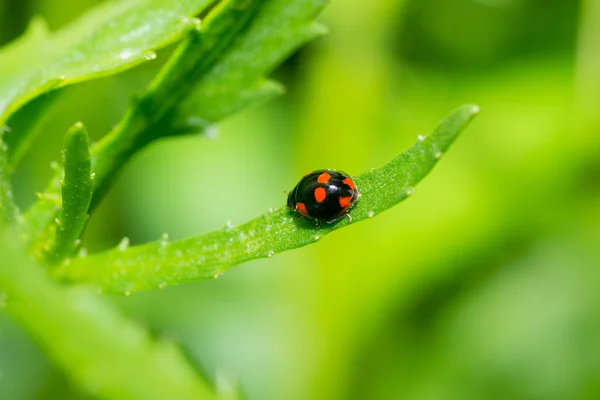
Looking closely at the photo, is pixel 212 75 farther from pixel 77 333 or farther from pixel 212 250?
pixel 77 333

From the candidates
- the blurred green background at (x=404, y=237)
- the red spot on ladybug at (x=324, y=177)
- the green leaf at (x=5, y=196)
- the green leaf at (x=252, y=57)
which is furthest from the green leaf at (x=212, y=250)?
the blurred green background at (x=404, y=237)

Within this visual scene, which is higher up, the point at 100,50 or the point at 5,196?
the point at 100,50

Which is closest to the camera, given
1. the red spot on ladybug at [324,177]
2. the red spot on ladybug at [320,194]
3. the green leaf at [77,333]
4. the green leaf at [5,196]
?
the green leaf at [77,333]

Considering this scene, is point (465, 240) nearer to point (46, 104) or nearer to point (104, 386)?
point (46, 104)

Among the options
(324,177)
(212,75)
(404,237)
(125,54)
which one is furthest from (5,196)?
(404,237)

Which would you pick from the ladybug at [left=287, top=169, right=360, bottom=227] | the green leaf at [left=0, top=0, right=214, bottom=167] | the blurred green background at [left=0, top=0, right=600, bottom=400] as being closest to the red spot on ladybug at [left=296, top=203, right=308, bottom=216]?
the ladybug at [left=287, top=169, right=360, bottom=227]

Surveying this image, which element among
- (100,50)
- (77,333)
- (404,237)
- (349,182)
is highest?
(404,237)

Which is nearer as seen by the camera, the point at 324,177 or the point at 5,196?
the point at 5,196

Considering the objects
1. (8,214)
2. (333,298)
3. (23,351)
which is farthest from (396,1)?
(8,214)

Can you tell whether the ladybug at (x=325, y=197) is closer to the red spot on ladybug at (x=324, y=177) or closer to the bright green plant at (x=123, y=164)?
the red spot on ladybug at (x=324, y=177)
